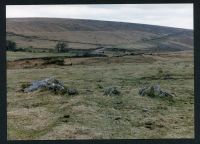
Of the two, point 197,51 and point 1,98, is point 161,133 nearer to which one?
point 197,51

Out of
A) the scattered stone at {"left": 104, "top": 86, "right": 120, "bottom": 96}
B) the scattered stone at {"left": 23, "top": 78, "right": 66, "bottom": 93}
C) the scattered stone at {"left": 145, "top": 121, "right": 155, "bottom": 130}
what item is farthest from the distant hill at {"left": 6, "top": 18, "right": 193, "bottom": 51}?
the scattered stone at {"left": 145, "top": 121, "right": 155, "bottom": 130}

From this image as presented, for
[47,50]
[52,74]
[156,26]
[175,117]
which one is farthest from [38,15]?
[175,117]

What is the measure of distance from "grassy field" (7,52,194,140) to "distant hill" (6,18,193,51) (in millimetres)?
242

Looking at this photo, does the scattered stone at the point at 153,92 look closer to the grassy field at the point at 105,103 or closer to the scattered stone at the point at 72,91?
the grassy field at the point at 105,103

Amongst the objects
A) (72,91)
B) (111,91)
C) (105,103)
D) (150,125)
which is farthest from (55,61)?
(150,125)

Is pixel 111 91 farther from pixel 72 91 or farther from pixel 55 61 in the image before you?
pixel 55 61

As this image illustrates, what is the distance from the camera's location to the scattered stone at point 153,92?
24.0 ft

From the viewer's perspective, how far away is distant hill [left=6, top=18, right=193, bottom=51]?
23.9 ft

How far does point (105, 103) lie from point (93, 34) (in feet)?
3.96

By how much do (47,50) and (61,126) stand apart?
146 cm

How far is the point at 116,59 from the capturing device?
24.8 ft

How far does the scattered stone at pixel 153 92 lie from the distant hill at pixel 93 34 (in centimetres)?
69

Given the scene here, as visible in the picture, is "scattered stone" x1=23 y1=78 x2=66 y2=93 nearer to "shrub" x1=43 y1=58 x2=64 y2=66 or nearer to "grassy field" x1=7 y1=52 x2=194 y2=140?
"grassy field" x1=7 y1=52 x2=194 y2=140

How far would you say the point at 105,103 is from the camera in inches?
280
